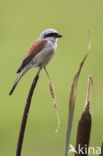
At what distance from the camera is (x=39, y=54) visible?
45.3 inches

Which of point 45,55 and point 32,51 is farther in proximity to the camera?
point 45,55

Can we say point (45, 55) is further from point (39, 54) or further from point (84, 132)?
point (84, 132)

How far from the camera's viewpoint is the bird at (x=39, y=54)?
1113 mm

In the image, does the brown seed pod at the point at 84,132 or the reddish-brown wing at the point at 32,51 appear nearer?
the brown seed pod at the point at 84,132

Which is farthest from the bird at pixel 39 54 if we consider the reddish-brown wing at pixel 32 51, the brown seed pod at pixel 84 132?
the brown seed pod at pixel 84 132

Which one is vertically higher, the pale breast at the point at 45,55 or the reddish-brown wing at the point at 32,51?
the reddish-brown wing at the point at 32,51

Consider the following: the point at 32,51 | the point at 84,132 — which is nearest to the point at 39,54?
the point at 32,51

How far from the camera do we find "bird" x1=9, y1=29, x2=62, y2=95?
1.11 m

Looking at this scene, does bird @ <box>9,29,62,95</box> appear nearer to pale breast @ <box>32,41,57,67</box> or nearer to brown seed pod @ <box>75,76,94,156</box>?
pale breast @ <box>32,41,57,67</box>

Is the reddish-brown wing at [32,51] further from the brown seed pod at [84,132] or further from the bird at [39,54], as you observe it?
the brown seed pod at [84,132]

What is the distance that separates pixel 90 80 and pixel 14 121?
482 centimetres

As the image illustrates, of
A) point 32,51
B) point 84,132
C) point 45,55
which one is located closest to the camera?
point 84,132

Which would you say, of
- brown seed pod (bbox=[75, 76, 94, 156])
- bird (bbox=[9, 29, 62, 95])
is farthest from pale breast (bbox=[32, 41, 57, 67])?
brown seed pod (bbox=[75, 76, 94, 156])

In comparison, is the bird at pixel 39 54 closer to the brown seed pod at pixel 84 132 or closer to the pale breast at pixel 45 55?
the pale breast at pixel 45 55
